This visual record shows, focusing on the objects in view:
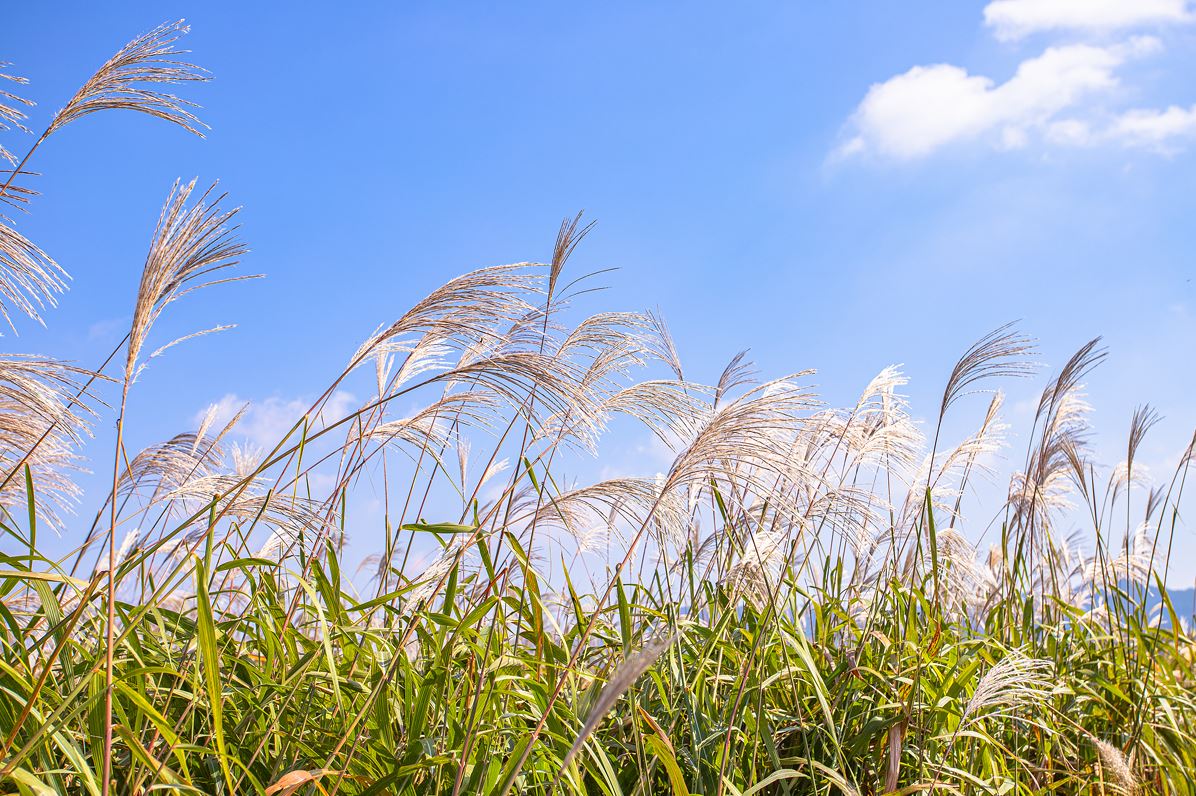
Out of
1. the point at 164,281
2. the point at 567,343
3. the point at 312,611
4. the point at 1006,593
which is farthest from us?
the point at 1006,593

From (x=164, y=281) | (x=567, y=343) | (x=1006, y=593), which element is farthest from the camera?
(x=1006, y=593)

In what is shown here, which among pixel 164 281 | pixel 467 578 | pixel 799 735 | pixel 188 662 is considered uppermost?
pixel 164 281

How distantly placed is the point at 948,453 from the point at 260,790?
2906 millimetres

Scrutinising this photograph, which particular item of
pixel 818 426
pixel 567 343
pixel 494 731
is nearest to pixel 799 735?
pixel 818 426

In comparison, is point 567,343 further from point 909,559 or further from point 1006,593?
point 1006,593

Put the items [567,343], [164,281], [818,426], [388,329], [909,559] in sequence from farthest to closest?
[909,559]
[818,426]
[567,343]
[388,329]
[164,281]

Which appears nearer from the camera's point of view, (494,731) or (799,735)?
(494,731)

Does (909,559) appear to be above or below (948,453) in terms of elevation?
below

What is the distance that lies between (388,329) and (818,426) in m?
1.56

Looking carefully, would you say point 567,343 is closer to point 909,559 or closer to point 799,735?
point 799,735

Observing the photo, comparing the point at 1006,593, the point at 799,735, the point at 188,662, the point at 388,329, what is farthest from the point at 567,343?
the point at 1006,593

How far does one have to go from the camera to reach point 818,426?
2.91 m

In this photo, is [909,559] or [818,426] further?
[909,559]

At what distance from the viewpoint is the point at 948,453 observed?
11.7 ft
